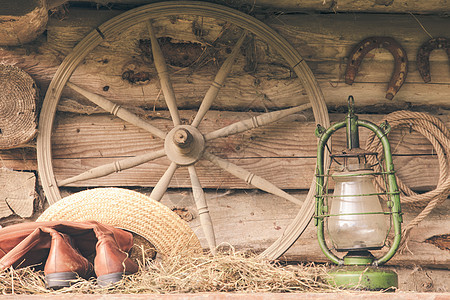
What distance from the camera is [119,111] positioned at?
1.95 meters

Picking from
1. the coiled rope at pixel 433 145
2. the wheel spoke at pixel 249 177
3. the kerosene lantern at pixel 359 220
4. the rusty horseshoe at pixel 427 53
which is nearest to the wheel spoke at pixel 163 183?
the wheel spoke at pixel 249 177

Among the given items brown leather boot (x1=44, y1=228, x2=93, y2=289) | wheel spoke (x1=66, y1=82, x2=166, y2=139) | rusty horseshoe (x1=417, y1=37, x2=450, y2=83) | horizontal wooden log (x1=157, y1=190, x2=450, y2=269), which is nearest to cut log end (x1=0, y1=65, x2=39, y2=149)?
wheel spoke (x1=66, y1=82, x2=166, y2=139)

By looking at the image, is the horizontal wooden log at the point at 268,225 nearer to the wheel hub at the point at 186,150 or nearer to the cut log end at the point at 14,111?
the wheel hub at the point at 186,150

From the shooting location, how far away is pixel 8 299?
120 cm

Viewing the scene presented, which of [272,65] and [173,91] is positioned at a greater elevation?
[272,65]

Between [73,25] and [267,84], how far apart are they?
706 millimetres

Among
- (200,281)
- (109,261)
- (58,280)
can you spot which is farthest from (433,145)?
(58,280)

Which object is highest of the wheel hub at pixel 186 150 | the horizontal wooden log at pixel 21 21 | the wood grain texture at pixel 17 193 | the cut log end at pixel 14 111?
the horizontal wooden log at pixel 21 21

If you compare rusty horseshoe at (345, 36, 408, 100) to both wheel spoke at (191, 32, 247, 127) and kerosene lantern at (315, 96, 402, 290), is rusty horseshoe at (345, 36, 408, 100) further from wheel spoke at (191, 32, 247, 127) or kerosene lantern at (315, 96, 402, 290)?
kerosene lantern at (315, 96, 402, 290)

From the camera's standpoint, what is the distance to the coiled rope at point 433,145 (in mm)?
1918

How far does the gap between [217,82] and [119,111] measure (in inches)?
13.3

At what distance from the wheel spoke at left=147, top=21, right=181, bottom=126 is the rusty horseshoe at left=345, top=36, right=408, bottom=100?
2.05 feet

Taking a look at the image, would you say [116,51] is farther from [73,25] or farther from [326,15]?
[326,15]

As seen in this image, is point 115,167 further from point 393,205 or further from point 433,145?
point 433,145
